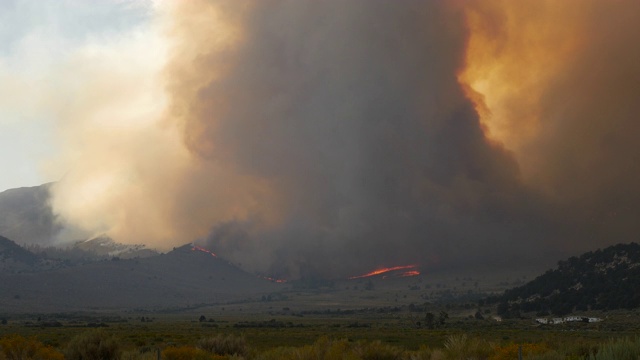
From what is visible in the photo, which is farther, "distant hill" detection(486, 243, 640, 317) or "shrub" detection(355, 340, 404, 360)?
"distant hill" detection(486, 243, 640, 317)

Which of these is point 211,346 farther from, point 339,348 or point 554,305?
point 554,305

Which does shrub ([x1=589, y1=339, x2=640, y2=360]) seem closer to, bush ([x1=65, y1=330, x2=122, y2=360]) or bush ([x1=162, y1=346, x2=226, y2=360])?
bush ([x1=162, y1=346, x2=226, y2=360])

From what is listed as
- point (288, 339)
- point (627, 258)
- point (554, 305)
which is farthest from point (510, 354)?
point (627, 258)

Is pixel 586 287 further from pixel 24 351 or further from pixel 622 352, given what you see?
pixel 24 351

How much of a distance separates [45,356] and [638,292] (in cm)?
11866

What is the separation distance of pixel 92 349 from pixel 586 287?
428 ft

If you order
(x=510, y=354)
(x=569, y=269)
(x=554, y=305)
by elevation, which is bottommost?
(x=510, y=354)

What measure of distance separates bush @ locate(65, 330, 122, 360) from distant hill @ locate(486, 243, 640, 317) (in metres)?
108

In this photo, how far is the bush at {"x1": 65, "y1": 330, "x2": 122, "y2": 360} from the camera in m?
36.0

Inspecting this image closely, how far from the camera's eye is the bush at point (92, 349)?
1419 inches

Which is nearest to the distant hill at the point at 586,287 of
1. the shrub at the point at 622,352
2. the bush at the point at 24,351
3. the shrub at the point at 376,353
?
the shrub at the point at 376,353

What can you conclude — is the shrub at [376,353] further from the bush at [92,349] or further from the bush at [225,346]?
the bush at [92,349]

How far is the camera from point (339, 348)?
3158 centimetres

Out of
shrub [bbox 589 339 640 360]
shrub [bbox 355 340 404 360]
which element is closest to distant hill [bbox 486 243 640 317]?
shrub [bbox 355 340 404 360]
